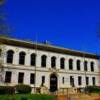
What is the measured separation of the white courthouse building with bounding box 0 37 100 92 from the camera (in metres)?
43.2

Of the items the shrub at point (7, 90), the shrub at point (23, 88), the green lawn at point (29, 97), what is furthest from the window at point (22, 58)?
the green lawn at point (29, 97)

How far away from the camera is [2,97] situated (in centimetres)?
3092

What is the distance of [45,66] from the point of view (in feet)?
159

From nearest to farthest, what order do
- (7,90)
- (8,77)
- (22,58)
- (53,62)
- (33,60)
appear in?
(7,90) < (8,77) < (22,58) < (33,60) < (53,62)

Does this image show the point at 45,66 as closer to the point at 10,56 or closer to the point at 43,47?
the point at 43,47

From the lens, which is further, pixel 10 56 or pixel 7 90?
pixel 10 56

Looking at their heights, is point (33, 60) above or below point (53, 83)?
above

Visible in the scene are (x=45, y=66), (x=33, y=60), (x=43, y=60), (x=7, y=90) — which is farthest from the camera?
(x=43, y=60)

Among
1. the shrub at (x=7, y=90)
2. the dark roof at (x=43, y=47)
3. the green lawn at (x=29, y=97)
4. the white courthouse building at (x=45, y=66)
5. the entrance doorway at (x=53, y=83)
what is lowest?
the green lawn at (x=29, y=97)

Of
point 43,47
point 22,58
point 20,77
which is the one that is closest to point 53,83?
point 43,47

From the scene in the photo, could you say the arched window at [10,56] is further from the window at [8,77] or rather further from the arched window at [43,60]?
the arched window at [43,60]

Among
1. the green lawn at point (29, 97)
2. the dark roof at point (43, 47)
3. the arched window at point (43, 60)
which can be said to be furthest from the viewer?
the arched window at point (43, 60)

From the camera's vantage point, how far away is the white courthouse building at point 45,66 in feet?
142

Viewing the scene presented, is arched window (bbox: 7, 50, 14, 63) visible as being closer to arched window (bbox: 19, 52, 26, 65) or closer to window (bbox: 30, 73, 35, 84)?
arched window (bbox: 19, 52, 26, 65)
